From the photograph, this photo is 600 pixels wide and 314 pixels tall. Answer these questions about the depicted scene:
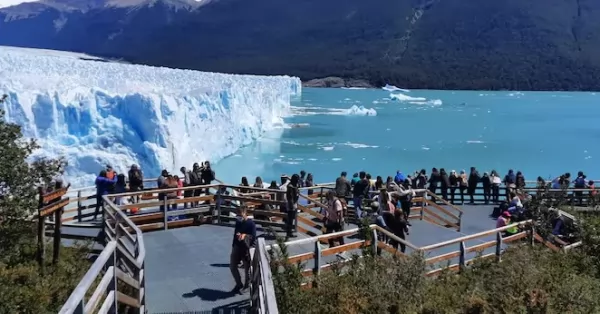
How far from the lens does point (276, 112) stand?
46.1m

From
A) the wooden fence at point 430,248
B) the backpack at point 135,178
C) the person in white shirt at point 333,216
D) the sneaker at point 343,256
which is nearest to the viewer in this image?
the wooden fence at point 430,248

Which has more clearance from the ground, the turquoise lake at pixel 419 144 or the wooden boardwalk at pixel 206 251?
the wooden boardwalk at pixel 206 251

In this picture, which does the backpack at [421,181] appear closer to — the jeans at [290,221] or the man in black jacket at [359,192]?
the man in black jacket at [359,192]

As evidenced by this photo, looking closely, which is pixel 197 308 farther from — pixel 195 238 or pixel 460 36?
pixel 460 36

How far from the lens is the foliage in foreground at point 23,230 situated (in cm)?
763

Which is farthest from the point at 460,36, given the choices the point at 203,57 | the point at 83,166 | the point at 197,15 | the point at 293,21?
the point at 83,166

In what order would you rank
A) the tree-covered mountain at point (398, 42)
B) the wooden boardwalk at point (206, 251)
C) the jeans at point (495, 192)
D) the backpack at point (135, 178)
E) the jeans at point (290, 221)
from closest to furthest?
the wooden boardwalk at point (206, 251) < the jeans at point (290, 221) < the backpack at point (135, 178) < the jeans at point (495, 192) < the tree-covered mountain at point (398, 42)

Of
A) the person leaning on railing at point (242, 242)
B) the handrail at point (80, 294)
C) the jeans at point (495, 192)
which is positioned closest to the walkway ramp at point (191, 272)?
the person leaning on railing at point (242, 242)

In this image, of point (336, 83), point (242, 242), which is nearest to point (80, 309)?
point (242, 242)

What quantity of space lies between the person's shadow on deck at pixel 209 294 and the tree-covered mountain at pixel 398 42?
402 ft

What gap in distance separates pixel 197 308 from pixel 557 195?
31.9 feet

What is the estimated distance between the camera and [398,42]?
473ft

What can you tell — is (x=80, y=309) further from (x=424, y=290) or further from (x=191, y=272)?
(x=191, y=272)

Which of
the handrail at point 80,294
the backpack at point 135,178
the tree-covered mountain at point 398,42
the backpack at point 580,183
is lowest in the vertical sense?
the backpack at point 580,183
